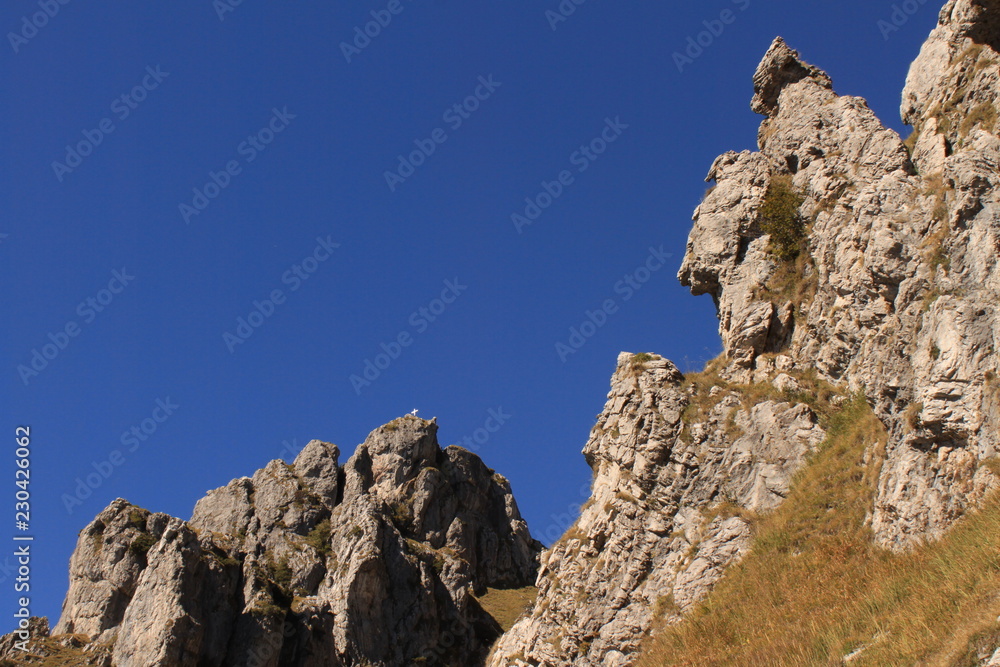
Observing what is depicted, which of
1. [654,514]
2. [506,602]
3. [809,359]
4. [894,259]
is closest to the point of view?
[894,259]

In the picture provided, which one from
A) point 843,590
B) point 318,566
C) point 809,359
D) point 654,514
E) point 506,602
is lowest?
point 843,590

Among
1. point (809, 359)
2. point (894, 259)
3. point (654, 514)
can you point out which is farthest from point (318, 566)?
point (894, 259)

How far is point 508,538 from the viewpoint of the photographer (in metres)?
82.6

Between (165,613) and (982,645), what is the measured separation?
4718cm

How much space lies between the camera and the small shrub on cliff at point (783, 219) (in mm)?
32656

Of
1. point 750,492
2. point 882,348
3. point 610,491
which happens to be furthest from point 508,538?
point 882,348

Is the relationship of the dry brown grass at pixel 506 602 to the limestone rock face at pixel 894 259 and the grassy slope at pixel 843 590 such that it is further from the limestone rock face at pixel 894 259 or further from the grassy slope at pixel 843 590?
the grassy slope at pixel 843 590

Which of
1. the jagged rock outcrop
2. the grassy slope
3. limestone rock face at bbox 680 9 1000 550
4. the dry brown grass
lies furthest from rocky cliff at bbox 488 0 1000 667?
the dry brown grass

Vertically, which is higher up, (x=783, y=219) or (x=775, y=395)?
(x=783, y=219)

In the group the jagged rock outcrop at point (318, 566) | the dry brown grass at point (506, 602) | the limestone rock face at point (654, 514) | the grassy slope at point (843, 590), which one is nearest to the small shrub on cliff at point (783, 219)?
the limestone rock face at point (654, 514)

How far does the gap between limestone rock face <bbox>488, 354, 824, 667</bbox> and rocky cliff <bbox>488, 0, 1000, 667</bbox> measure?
0.07 m

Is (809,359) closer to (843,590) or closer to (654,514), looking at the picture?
(654,514)

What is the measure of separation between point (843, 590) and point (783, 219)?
19.4 m

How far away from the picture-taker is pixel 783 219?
1319 inches
